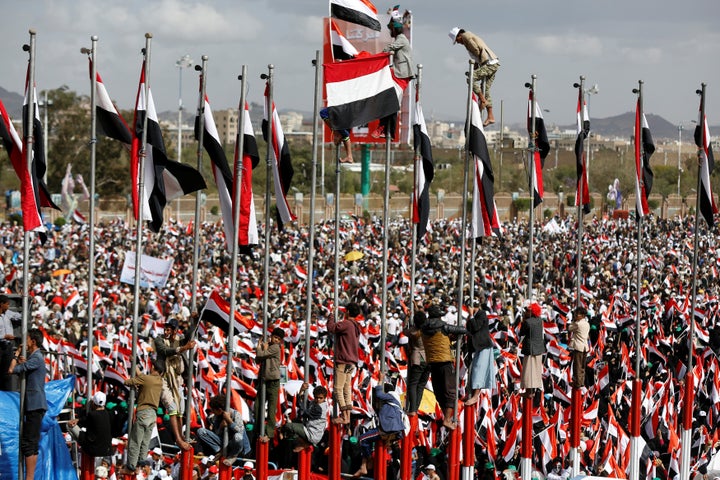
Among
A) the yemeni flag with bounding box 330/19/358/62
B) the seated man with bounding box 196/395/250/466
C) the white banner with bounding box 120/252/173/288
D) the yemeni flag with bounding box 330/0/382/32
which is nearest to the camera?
the seated man with bounding box 196/395/250/466

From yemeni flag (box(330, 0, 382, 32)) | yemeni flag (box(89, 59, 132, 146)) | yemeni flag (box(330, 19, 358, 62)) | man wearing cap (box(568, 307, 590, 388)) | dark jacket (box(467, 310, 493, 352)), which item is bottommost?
man wearing cap (box(568, 307, 590, 388))

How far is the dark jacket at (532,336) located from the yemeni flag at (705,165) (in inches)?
172

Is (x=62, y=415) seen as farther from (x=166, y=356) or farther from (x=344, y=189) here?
(x=344, y=189)

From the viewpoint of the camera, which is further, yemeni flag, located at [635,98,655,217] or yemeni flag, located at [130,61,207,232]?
yemeni flag, located at [635,98,655,217]

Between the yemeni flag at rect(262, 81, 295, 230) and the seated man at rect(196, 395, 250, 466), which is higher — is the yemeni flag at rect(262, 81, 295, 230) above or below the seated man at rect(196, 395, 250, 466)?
above

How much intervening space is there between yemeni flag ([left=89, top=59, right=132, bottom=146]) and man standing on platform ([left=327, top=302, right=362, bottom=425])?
124 inches

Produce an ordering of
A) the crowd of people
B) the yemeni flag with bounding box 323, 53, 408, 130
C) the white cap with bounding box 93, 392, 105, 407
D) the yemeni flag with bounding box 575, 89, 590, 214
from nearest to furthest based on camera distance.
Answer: the crowd of people, the white cap with bounding box 93, 392, 105, 407, the yemeni flag with bounding box 323, 53, 408, 130, the yemeni flag with bounding box 575, 89, 590, 214

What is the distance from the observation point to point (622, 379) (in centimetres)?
1847

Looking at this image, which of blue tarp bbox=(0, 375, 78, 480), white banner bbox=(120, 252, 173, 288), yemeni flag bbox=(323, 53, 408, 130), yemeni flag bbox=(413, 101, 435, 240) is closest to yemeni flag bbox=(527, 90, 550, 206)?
yemeni flag bbox=(413, 101, 435, 240)

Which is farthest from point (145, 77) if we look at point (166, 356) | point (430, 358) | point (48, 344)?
point (48, 344)

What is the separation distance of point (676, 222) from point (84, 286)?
2747 centimetres

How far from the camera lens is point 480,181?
1477 cm

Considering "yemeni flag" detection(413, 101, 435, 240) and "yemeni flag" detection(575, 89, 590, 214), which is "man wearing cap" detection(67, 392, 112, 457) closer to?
A: "yemeni flag" detection(413, 101, 435, 240)

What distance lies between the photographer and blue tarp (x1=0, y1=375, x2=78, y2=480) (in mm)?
11938
